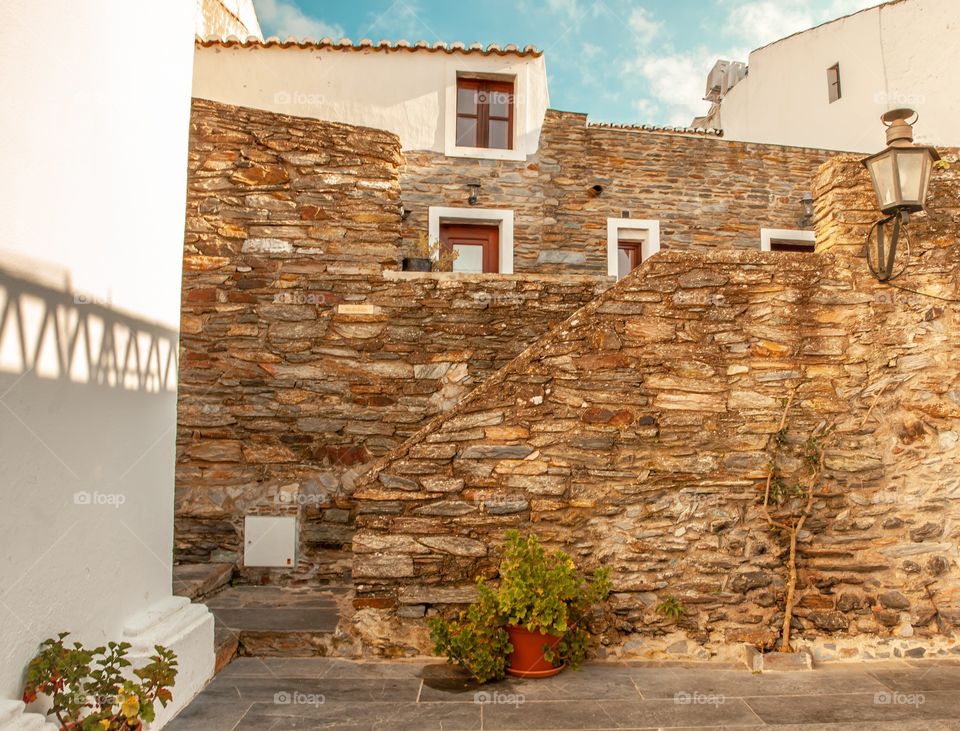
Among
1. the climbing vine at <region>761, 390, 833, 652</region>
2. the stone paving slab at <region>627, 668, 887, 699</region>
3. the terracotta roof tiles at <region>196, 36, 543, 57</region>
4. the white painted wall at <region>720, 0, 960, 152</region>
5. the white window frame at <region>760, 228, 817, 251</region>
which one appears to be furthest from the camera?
the white painted wall at <region>720, 0, 960, 152</region>

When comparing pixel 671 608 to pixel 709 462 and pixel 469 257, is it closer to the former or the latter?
pixel 709 462

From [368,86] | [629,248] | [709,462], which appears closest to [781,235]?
[629,248]

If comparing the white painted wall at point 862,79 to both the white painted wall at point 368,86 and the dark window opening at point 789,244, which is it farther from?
the white painted wall at point 368,86

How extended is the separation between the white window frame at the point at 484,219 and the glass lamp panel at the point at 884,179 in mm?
4626

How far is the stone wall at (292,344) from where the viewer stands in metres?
5.01

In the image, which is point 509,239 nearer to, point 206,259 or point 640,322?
point 206,259

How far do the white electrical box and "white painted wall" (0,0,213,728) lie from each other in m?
1.54

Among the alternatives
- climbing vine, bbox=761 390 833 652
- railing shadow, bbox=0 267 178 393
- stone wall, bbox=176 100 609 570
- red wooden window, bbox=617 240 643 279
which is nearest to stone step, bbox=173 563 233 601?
stone wall, bbox=176 100 609 570

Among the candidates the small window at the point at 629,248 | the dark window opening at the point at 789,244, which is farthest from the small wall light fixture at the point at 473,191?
the dark window opening at the point at 789,244

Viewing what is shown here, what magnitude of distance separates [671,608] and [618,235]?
5667mm

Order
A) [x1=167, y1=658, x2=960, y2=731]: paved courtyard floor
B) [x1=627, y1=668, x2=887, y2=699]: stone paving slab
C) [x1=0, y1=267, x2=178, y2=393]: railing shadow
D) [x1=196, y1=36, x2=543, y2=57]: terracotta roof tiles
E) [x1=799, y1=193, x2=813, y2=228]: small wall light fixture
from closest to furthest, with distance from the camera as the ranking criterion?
[x1=0, y1=267, x2=178, y2=393]: railing shadow, [x1=167, y1=658, x2=960, y2=731]: paved courtyard floor, [x1=627, y1=668, x2=887, y2=699]: stone paving slab, [x1=196, y1=36, x2=543, y2=57]: terracotta roof tiles, [x1=799, y1=193, x2=813, y2=228]: small wall light fixture

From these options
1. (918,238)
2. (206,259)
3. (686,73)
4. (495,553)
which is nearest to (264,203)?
(206,259)

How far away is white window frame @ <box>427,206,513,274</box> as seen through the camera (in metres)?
8.08

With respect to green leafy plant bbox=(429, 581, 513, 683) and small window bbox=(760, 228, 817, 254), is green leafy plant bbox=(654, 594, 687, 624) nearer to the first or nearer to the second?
green leafy plant bbox=(429, 581, 513, 683)
